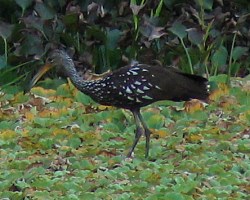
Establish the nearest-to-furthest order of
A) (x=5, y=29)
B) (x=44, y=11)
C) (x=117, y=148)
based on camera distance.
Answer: (x=117, y=148), (x=5, y=29), (x=44, y=11)

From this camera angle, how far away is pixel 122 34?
399 inches

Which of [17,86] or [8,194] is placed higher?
A: [8,194]

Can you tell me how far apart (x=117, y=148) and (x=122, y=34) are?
103 inches

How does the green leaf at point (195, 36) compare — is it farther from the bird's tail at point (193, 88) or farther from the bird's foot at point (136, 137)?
the bird's foot at point (136, 137)

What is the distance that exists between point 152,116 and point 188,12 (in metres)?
2.08

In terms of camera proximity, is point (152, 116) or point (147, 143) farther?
point (152, 116)

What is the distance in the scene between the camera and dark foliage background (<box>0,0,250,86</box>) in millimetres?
9922

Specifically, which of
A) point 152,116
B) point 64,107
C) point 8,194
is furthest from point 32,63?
point 8,194

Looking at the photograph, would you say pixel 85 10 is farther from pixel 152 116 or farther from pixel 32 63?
pixel 152 116

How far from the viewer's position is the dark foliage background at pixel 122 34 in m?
9.92

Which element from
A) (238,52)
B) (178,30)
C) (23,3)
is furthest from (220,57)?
(23,3)

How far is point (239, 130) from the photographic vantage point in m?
8.17

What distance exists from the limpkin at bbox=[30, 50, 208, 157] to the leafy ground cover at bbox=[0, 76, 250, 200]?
0.32m

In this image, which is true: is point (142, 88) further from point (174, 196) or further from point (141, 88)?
point (174, 196)
